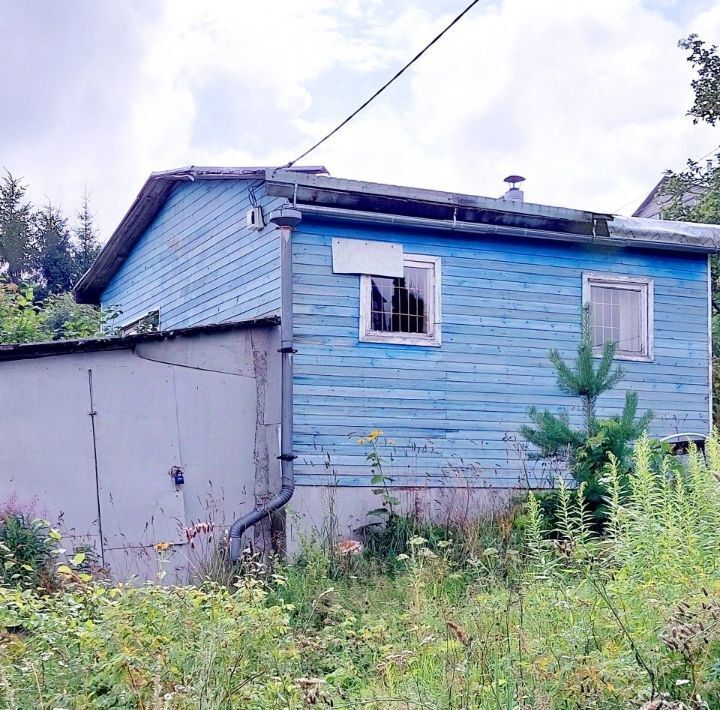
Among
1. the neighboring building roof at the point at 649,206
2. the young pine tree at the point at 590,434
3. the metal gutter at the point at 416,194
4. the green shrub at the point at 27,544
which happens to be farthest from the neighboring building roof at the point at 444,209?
the neighboring building roof at the point at 649,206

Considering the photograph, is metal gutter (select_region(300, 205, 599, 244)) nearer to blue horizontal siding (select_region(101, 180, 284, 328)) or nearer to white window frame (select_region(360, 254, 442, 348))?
white window frame (select_region(360, 254, 442, 348))

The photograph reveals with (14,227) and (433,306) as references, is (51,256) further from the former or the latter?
(433,306)

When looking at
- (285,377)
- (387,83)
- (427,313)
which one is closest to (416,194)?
(427,313)

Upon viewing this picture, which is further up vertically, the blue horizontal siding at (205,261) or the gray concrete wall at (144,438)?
the blue horizontal siding at (205,261)

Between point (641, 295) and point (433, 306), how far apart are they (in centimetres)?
310

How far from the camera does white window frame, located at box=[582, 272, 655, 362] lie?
37.1ft

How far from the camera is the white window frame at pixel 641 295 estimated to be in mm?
11305

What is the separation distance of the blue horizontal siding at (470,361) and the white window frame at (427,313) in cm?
9

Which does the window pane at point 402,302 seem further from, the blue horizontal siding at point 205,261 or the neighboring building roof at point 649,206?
the neighboring building roof at point 649,206

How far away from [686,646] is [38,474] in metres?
7.03

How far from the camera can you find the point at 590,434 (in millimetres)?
7953

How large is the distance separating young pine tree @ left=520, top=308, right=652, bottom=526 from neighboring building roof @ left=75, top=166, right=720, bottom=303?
2.40 meters

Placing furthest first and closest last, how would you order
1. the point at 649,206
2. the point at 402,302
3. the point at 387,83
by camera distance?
the point at 649,206 < the point at 387,83 < the point at 402,302

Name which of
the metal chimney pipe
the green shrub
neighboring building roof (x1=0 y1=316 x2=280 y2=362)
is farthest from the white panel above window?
the green shrub
